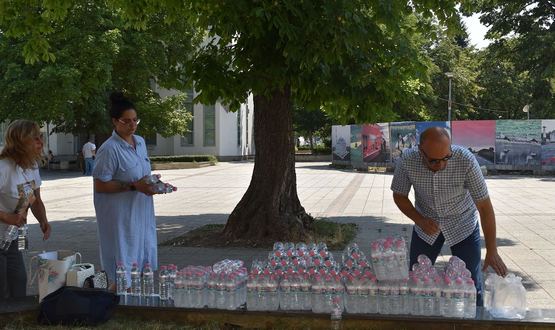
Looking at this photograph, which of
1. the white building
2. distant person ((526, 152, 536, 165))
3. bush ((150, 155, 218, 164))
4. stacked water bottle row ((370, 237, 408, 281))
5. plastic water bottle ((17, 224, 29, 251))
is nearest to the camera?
stacked water bottle row ((370, 237, 408, 281))

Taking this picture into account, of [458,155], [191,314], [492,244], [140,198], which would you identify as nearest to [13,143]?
[140,198]

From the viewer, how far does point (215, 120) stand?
47.0 metres

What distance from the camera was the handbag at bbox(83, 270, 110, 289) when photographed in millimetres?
4660

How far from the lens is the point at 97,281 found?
4672 millimetres

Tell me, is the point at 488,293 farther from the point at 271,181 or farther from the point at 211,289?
the point at 271,181

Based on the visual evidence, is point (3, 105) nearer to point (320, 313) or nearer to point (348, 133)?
point (348, 133)

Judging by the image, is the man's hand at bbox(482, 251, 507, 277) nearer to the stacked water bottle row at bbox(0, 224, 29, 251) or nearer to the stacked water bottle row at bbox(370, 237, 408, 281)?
the stacked water bottle row at bbox(370, 237, 408, 281)

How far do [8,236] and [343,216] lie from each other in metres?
9.19

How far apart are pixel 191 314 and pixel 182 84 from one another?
594cm

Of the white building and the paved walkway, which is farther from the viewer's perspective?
the white building

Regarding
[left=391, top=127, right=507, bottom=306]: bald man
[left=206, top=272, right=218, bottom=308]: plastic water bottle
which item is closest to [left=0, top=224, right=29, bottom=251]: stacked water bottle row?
[left=206, top=272, right=218, bottom=308]: plastic water bottle

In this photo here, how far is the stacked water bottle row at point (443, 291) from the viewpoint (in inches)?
158

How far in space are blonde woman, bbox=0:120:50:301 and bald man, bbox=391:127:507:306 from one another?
2857 mm

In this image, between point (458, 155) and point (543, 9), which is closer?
point (458, 155)
